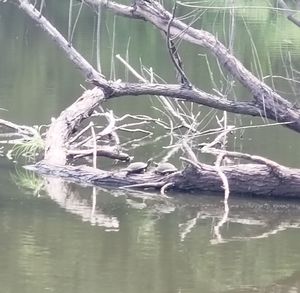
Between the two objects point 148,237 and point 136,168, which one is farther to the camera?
point 136,168

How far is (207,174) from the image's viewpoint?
10.9 metres

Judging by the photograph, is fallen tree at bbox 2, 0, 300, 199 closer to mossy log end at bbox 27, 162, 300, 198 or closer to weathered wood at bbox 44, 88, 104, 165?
mossy log end at bbox 27, 162, 300, 198

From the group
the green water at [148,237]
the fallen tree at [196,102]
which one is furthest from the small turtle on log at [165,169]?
the green water at [148,237]

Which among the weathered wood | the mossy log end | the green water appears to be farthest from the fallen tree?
the weathered wood

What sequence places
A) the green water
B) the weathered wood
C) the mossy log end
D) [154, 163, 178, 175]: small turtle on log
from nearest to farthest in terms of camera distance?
the green water
the mossy log end
[154, 163, 178, 175]: small turtle on log
the weathered wood

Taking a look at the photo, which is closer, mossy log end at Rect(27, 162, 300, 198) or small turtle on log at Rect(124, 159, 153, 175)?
mossy log end at Rect(27, 162, 300, 198)

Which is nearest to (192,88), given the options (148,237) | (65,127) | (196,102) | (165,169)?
(196,102)

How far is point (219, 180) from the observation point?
10.9m

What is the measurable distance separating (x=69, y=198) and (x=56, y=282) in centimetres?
291

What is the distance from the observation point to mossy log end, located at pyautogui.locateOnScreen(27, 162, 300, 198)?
1080 cm

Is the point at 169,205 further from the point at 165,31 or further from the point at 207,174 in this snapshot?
the point at 165,31

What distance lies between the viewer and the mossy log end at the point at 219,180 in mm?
10797

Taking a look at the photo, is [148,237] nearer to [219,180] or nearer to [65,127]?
[219,180]

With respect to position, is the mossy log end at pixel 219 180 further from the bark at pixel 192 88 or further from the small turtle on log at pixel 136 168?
the bark at pixel 192 88
